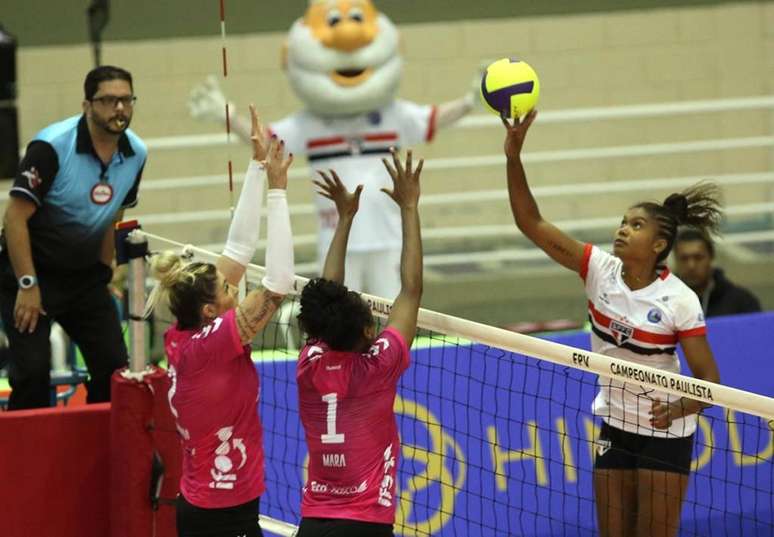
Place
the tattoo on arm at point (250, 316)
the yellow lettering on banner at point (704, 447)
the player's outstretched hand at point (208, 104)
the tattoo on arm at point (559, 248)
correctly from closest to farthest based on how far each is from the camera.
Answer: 1. the tattoo on arm at point (250, 316)
2. the tattoo on arm at point (559, 248)
3. the yellow lettering on banner at point (704, 447)
4. the player's outstretched hand at point (208, 104)

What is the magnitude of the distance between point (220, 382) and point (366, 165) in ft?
15.5

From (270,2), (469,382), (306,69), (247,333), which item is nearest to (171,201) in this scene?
(270,2)

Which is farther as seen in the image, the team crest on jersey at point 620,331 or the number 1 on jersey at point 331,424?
the team crest on jersey at point 620,331

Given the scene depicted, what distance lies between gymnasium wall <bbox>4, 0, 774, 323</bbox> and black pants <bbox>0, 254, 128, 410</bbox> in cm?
575

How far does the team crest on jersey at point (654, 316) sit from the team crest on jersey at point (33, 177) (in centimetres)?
244

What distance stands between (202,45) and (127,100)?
6432mm

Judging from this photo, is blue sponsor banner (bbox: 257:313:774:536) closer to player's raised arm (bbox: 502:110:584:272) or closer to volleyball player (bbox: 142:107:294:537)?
player's raised arm (bbox: 502:110:584:272)

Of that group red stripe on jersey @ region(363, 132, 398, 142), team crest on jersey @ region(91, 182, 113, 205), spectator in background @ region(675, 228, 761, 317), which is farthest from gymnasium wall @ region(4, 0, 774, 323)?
team crest on jersey @ region(91, 182, 113, 205)

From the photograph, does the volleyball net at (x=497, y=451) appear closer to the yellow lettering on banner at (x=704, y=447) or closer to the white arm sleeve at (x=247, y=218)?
the yellow lettering on banner at (x=704, y=447)

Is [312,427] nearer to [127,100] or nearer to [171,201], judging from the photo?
[127,100]

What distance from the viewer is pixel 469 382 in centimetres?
727

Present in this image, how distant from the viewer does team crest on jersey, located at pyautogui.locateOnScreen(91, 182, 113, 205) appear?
19.4ft

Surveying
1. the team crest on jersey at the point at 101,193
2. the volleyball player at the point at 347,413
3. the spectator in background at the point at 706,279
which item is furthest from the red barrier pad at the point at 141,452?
the spectator in background at the point at 706,279

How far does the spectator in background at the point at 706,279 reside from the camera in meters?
8.36
